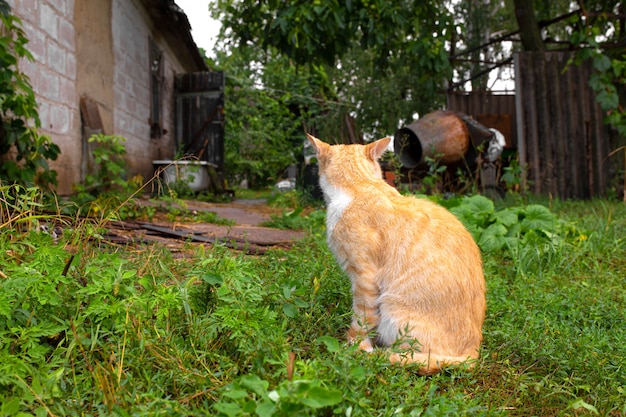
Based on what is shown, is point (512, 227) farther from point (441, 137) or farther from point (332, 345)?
point (441, 137)

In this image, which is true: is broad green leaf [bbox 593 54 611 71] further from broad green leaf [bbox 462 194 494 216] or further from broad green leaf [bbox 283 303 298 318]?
broad green leaf [bbox 283 303 298 318]

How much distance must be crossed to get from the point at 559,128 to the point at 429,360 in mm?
6926

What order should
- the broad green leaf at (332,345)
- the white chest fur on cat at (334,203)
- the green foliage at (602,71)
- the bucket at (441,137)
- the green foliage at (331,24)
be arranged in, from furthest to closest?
the bucket at (441,137)
the green foliage at (602,71)
the green foliage at (331,24)
the white chest fur on cat at (334,203)
the broad green leaf at (332,345)

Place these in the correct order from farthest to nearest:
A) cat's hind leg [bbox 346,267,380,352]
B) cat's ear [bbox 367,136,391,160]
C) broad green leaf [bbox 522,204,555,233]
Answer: broad green leaf [bbox 522,204,555,233] < cat's ear [bbox 367,136,391,160] < cat's hind leg [bbox 346,267,380,352]

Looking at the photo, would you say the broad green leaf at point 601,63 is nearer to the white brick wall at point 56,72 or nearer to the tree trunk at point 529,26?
the tree trunk at point 529,26

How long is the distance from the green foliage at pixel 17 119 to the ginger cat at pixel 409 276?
2.76 meters

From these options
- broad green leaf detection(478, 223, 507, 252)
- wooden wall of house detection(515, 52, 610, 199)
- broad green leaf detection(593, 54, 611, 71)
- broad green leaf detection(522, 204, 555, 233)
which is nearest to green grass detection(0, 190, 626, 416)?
broad green leaf detection(478, 223, 507, 252)

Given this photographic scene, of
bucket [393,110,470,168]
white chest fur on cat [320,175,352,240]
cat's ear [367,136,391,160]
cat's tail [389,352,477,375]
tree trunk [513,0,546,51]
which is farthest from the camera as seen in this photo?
tree trunk [513,0,546,51]

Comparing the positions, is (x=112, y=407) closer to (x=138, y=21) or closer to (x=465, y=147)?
(x=465, y=147)

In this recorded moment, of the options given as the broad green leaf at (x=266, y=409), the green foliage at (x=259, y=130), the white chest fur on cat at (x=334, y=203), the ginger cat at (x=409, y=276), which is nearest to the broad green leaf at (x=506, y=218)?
the ginger cat at (x=409, y=276)

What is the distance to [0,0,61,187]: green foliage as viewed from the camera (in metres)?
3.86

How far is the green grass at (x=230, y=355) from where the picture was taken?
1.60 metres

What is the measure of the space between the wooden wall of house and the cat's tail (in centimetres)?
636

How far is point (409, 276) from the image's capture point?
224 centimetres
